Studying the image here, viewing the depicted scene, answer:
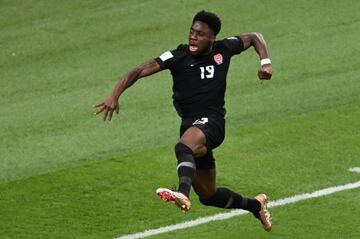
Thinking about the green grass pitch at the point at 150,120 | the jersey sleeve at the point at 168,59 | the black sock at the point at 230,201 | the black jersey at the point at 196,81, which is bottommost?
the green grass pitch at the point at 150,120

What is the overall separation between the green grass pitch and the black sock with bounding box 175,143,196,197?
4.33 feet

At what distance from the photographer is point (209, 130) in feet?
32.5

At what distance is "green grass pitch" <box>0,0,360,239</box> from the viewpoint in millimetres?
11211

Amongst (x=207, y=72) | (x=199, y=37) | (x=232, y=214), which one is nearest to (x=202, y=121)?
(x=207, y=72)

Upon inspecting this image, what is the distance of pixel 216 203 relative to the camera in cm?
1050

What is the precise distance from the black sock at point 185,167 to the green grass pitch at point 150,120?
1.32 m

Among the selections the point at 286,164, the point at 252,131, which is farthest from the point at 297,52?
the point at 286,164

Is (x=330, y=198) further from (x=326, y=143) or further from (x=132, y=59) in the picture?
(x=132, y=59)

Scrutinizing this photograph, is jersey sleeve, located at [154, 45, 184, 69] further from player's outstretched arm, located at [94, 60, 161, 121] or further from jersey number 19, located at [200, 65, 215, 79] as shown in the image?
jersey number 19, located at [200, 65, 215, 79]

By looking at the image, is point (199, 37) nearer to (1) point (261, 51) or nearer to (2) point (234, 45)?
(2) point (234, 45)

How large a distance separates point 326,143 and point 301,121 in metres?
0.99

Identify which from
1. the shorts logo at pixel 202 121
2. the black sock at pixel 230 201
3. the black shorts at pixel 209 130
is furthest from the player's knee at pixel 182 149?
the black sock at pixel 230 201

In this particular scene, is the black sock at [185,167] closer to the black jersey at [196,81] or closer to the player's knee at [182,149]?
the player's knee at [182,149]

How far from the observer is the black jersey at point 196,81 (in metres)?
10.2
